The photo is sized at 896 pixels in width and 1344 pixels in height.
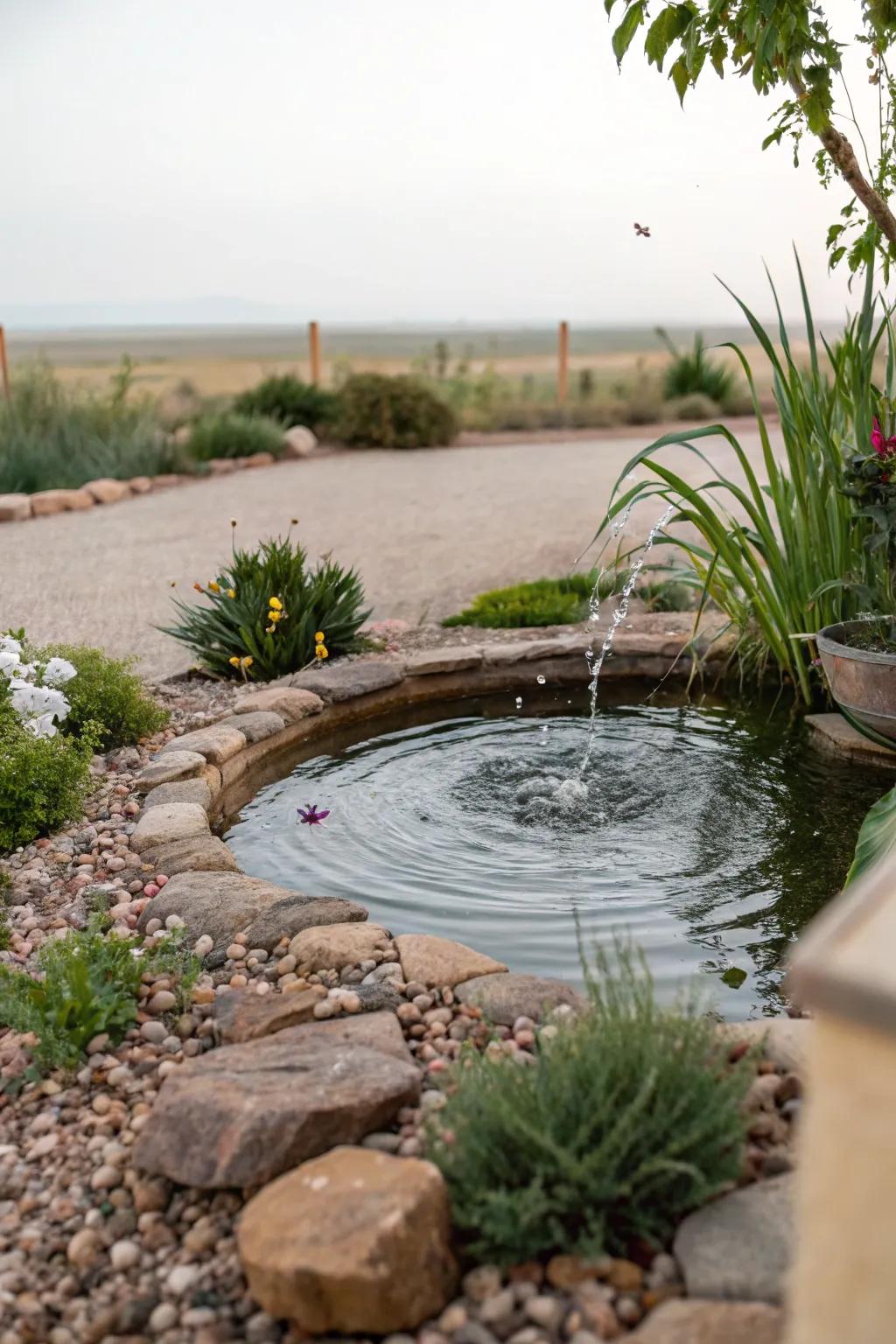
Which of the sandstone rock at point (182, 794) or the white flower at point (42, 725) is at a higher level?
the white flower at point (42, 725)

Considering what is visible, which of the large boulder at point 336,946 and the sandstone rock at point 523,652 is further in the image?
the sandstone rock at point 523,652

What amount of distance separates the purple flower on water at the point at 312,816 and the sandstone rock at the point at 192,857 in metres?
0.34

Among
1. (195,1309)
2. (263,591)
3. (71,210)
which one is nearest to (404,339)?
(71,210)

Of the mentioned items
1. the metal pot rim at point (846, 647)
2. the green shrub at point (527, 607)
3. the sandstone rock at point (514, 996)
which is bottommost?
the sandstone rock at point (514, 996)

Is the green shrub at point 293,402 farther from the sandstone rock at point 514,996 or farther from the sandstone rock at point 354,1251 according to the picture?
the sandstone rock at point 354,1251

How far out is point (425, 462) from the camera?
11.7 m

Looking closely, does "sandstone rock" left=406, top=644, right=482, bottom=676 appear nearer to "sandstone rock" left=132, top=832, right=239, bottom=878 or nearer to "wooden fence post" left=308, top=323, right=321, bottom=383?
"sandstone rock" left=132, top=832, right=239, bottom=878

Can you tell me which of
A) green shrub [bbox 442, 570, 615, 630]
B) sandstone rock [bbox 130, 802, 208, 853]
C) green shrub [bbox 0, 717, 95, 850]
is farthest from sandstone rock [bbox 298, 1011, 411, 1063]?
green shrub [bbox 442, 570, 615, 630]

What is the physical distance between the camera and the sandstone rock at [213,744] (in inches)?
147

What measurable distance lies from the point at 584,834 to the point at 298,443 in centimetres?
952

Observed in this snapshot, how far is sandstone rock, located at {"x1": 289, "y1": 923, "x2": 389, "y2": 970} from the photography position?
238cm

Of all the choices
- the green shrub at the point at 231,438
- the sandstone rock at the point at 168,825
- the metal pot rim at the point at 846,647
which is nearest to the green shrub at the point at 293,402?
the green shrub at the point at 231,438

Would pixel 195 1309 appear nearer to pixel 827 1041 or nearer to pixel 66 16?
pixel 827 1041

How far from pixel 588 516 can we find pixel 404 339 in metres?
50.8
